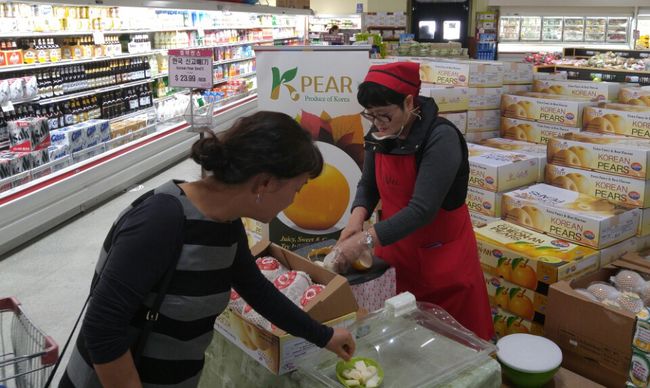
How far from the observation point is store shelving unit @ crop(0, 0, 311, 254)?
509cm

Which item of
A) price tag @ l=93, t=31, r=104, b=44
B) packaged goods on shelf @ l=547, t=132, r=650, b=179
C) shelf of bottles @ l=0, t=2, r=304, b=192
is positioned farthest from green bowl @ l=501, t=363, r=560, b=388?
price tag @ l=93, t=31, r=104, b=44

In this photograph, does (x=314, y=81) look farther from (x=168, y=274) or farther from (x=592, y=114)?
(x=168, y=274)

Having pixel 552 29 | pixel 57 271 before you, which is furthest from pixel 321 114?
pixel 552 29

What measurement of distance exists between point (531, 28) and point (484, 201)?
12.3 metres

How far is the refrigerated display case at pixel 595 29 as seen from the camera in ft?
43.5

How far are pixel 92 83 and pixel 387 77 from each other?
6277 mm

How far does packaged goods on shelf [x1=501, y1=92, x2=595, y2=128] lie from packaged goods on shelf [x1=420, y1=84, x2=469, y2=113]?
33 centimetres

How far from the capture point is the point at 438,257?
92.8 inches

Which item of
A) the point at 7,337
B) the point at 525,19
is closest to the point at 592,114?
the point at 7,337

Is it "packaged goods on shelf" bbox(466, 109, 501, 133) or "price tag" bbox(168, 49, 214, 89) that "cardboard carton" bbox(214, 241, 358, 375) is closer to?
"packaged goods on shelf" bbox(466, 109, 501, 133)

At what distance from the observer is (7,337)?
3721mm

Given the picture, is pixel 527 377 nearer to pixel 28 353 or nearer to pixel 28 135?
pixel 28 353

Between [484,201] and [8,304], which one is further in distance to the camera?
[484,201]

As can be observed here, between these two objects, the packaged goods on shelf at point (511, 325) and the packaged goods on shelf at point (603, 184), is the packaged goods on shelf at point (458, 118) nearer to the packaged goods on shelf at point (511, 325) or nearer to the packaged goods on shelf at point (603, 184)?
the packaged goods on shelf at point (603, 184)
